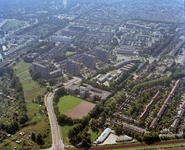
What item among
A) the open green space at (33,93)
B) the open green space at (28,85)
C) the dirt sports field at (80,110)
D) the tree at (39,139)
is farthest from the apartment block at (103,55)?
the tree at (39,139)

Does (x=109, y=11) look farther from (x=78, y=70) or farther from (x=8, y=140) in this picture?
(x=8, y=140)

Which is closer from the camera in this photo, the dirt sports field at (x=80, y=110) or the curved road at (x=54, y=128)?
the curved road at (x=54, y=128)

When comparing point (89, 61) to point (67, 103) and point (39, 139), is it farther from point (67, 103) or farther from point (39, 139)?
point (39, 139)

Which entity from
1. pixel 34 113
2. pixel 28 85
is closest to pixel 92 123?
pixel 34 113

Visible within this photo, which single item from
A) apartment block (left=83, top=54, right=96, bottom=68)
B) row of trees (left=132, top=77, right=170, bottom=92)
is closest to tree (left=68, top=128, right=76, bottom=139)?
row of trees (left=132, top=77, right=170, bottom=92)

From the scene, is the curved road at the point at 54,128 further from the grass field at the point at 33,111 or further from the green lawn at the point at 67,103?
the green lawn at the point at 67,103

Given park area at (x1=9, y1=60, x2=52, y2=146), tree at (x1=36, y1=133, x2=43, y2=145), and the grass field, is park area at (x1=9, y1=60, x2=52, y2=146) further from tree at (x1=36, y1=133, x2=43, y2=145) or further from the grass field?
tree at (x1=36, y1=133, x2=43, y2=145)

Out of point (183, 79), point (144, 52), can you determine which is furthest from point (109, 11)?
point (183, 79)

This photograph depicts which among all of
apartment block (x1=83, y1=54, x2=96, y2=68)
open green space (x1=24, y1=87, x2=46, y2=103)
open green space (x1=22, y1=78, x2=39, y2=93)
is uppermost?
apartment block (x1=83, y1=54, x2=96, y2=68)
